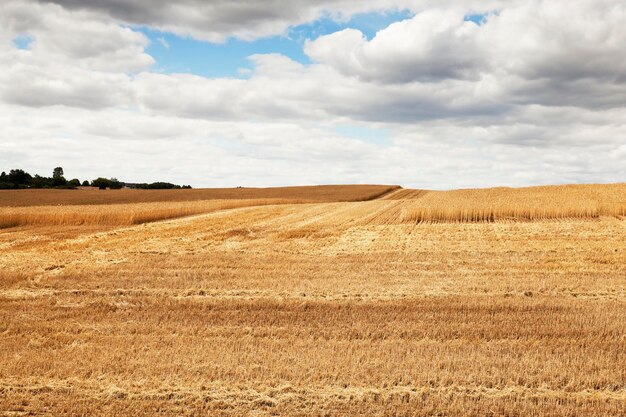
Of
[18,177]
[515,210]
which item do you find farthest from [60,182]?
[515,210]

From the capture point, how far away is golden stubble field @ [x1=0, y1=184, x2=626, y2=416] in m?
8.73

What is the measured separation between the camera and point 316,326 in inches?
496

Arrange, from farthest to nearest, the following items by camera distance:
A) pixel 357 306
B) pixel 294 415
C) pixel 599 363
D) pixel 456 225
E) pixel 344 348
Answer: pixel 456 225 < pixel 357 306 < pixel 344 348 < pixel 599 363 < pixel 294 415

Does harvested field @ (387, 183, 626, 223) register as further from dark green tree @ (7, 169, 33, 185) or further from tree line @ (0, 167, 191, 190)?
dark green tree @ (7, 169, 33, 185)

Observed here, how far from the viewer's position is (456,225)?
104 feet

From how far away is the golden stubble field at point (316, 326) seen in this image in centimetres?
873

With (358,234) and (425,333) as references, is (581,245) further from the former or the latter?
(425,333)

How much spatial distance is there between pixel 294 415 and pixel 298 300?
6.68 metres

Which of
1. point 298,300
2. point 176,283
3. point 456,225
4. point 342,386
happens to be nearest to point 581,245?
point 456,225

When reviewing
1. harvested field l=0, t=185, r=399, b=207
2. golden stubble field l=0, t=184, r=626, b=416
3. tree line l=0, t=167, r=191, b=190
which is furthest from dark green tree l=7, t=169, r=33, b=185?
golden stubble field l=0, t=184, r=626, b=416

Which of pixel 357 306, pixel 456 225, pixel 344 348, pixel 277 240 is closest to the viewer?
pixel 344 348

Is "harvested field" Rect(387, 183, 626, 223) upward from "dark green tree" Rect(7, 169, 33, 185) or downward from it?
downward

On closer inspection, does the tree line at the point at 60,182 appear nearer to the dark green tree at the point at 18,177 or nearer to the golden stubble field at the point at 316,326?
the dark green tree at the point at 18,177

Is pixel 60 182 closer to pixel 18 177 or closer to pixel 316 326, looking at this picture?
pixel 18 177
